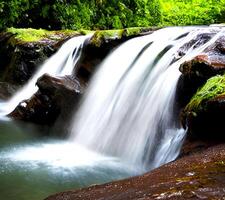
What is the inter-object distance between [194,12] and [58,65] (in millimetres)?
11887

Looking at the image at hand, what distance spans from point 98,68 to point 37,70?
2744mm

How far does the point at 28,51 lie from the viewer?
13.6 metres

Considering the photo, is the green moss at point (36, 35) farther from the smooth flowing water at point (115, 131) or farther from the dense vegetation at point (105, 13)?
the smooth flowing water at point (115, 131)

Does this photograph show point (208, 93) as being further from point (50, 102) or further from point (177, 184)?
point (50, 102)

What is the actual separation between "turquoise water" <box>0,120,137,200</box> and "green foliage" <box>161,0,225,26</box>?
47.6 feet

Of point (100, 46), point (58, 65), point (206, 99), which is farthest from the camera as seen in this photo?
point (58, 65)

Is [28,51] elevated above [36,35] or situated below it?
below

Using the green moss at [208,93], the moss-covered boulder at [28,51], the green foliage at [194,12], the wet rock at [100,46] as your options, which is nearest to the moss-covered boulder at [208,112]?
the green moss at [208,93]

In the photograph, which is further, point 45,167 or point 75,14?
point 75,14

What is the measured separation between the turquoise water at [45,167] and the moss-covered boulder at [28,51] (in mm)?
4529

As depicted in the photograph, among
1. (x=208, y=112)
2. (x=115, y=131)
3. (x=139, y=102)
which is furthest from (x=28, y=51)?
(x=208, y=112)

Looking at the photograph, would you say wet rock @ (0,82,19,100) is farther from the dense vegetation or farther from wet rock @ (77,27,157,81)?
the dense vegetation

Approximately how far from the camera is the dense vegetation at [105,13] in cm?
1730

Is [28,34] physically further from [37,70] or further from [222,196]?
[222,196]
